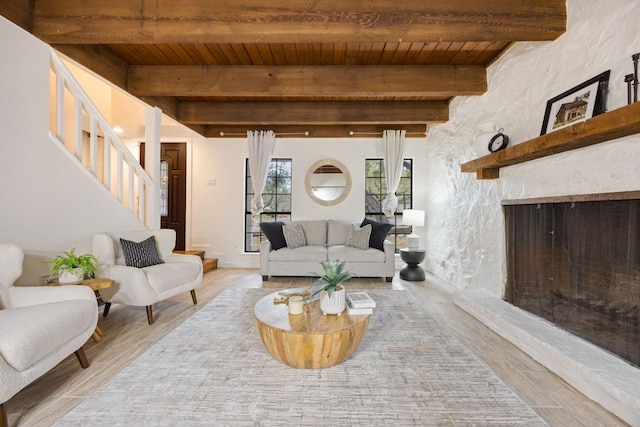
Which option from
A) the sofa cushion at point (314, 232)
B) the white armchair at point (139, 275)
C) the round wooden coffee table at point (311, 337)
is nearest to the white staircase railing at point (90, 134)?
the white armchair at point (139, 275)

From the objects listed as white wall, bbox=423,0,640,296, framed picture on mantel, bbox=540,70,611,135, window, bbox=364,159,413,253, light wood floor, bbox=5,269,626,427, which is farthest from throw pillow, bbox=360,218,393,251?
framed picture on mantel, bbox=540,70,611,135

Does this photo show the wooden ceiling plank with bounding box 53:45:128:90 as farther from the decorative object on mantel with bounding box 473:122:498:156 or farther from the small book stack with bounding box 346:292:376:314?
the decorative object on mantel with bounding box 473:122:498:156

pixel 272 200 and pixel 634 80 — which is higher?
pixel 634 80

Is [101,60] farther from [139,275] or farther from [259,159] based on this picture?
[259,159]

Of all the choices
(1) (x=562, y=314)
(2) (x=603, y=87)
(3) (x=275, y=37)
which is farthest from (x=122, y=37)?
(1) (x=562, y=314)

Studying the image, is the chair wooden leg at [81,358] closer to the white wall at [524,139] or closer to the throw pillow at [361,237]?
the throw pillow at [361,237]

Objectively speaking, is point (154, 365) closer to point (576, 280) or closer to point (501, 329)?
point (501, 329)

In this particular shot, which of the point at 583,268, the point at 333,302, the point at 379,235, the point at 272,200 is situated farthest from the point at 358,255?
the point at 583,268

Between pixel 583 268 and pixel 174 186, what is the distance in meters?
5.76

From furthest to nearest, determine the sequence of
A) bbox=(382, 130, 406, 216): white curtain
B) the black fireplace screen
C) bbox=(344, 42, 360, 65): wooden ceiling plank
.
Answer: bbox=(382, 130, 406, 216): white curtain < bbox=(344, 42, 360, 65): wooden ceiling plank < the black fireplace screen

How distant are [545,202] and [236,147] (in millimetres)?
4687

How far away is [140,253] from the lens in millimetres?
2941

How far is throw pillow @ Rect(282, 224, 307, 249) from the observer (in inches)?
177

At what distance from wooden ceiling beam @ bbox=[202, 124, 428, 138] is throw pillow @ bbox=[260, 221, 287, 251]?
1774mm
